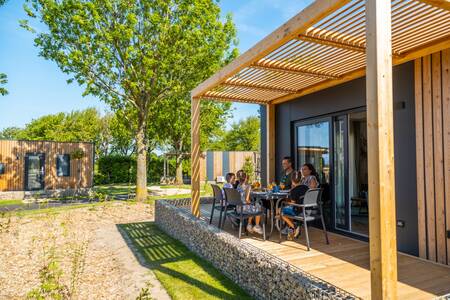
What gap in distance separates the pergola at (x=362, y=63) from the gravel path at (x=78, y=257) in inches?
67.3

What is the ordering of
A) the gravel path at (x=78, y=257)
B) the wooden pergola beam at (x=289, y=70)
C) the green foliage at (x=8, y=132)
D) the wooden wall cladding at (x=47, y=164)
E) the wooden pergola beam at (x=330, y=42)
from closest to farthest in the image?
1. the wooden pergola beam at (x=330, y=42)
2. the gravel path at (x=78, y=257)
3. the wooden pergola beam at (x=289, y=70)
4. the wooden wall cladding at (x=47, y=164)
5. the green foliage at (x=8, y=132)

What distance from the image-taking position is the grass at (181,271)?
3627mm

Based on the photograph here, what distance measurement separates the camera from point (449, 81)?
11.8ft

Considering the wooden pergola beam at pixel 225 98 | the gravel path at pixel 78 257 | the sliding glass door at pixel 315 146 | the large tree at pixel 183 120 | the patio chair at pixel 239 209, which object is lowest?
the gravel path at pixel 78 257

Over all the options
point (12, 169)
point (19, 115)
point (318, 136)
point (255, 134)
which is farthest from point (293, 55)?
point (19, 115)

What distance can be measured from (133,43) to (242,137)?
25.1 m

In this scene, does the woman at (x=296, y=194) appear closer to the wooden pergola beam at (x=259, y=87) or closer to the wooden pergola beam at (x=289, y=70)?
the wooden pergola beam at (x=289, y=70)

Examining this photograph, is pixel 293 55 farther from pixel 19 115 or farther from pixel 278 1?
pixel 19 115

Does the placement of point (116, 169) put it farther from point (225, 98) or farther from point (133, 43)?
point (225, 98)

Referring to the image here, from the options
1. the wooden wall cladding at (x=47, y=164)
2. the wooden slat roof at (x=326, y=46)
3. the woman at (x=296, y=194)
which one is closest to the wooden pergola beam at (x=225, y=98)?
the wooden slat roof at (x=326, y=46)

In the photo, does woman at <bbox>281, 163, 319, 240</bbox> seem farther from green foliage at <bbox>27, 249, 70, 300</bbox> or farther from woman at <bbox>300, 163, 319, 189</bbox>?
green foliage at <bbox>27, 249, 70, 300</bbox>

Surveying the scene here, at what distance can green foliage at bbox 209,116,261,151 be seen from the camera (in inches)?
1363

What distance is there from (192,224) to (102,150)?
1028 inches

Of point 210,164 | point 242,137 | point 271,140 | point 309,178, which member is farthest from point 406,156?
point 242,137
